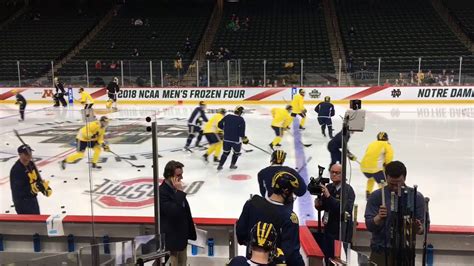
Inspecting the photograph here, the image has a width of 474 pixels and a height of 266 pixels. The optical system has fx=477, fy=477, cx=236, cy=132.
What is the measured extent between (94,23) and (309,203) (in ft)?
80.1

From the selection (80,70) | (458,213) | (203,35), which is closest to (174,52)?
(203,35)

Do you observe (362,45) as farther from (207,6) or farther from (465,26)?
(207,6)

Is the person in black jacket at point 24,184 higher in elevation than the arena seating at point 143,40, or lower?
lower

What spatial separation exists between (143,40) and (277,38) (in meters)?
7.17

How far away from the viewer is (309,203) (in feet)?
21.7

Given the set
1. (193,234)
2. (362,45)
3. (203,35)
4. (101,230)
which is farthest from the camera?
(203,35)

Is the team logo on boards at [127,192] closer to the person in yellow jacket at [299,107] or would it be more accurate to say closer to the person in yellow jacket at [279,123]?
the person in yellow jacket at [279,123]

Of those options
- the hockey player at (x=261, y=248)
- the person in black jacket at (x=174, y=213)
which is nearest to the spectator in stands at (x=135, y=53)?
the person in black jacket at (x=174, y=213)

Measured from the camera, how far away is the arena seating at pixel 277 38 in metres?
19.2

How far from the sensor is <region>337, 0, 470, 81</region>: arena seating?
18.6m

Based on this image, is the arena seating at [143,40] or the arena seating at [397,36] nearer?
the arena seating at [397,36]

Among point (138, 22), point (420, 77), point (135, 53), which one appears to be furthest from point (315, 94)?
point (138, 22)

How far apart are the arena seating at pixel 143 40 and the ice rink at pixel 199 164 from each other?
6892mm

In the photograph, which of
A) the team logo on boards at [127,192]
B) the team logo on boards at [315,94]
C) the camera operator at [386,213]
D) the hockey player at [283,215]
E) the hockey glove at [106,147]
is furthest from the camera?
the team logo on boards at [315,94]
